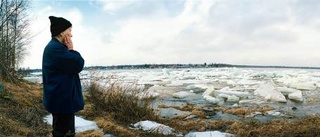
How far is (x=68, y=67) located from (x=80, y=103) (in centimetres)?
43

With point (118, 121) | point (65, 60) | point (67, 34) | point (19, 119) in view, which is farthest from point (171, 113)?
point (65, 60)

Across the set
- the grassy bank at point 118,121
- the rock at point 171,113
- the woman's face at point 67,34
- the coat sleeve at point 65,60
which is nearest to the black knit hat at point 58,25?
the woman's face at point 67,34

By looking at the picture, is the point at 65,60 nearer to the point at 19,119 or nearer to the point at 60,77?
the point at 60,77

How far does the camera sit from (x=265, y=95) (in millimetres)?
13430

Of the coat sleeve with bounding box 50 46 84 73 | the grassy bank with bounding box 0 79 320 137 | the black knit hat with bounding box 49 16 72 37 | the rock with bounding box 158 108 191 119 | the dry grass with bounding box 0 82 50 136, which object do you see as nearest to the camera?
the coat sleeve with bounding box 50 46 84 73

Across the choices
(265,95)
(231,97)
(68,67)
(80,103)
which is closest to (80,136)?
(80,103)

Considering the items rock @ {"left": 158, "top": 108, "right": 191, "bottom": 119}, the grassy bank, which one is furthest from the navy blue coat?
rock @ {"left": 158, "top": 108, "right": 191, "bottom": 119}

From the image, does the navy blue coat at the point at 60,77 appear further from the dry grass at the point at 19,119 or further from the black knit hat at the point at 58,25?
the dry grass at the point at 19,119

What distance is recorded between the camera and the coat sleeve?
348 centimetres

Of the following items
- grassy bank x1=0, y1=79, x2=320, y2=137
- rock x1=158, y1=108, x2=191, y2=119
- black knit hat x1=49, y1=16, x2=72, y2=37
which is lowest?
rock x1=158, y1=108, x2=191, y2=119

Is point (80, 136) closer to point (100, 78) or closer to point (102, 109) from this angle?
point (102, 109)

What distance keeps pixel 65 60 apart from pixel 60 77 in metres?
0.18

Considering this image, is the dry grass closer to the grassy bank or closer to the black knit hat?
the grassy bank

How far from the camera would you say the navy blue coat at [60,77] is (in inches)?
138
